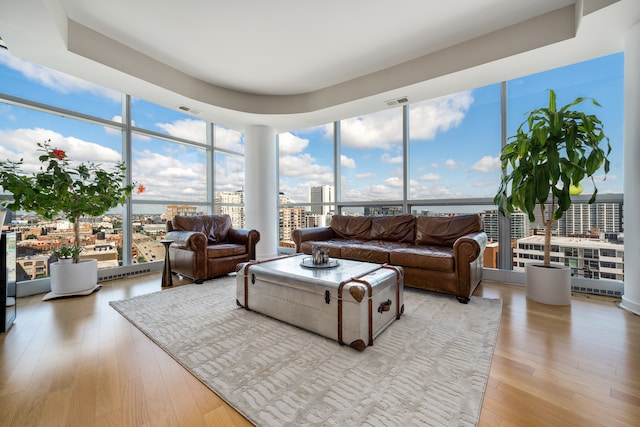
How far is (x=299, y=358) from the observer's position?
1.66 meters

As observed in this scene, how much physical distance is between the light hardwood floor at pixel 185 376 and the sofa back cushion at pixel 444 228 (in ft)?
3.96

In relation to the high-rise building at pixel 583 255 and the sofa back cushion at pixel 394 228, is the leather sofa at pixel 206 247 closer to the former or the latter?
the sofa back cushion at pixel 394 228

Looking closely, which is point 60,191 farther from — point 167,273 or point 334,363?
point 334,363

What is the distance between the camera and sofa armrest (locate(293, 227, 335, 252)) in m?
4.08

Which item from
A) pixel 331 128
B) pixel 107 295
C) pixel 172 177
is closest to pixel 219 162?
pixel 172 177

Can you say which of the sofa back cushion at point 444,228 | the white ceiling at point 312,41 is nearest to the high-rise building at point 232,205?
the white ceiling at point 312,41

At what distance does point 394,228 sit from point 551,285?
6.18ft

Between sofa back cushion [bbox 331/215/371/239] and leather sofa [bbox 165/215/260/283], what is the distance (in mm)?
1435

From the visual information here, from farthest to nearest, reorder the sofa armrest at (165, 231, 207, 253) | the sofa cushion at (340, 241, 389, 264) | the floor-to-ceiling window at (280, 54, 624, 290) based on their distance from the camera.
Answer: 1. the sofa armrest at (165, 231, 207, 253)
2. the sofa cushion at (340, 241, 389, 264)
3. the floor-to-ceiling window at (280, 54, 624, 290)

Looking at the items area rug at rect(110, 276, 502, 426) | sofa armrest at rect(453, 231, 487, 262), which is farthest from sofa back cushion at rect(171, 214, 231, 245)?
sofa armrest at rect(453, 231, 487, 262)

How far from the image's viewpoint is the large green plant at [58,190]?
2.52m

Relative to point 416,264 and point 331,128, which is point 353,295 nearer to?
point 416,264

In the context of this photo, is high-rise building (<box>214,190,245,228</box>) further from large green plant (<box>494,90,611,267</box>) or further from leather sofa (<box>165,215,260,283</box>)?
large green plant (<box>494,90,611,267</box>)

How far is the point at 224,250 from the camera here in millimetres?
3572
